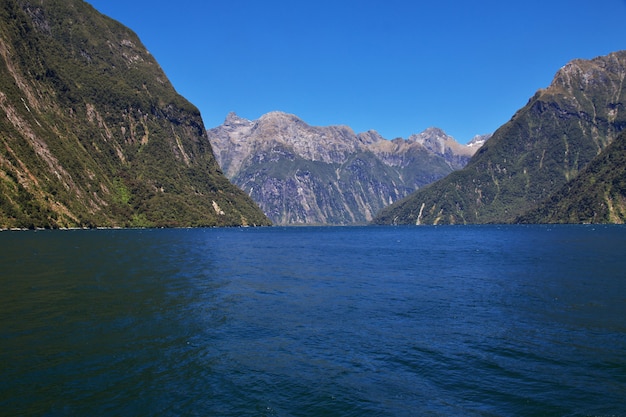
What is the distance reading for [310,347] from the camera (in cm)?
2919

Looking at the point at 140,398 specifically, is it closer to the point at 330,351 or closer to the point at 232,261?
the point at 330,351

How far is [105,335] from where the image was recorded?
30859 mm

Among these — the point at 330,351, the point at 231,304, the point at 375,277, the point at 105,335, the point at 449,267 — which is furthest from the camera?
the point at 449,267

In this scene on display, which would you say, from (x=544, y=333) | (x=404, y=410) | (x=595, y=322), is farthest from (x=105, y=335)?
(x=595, y=322)

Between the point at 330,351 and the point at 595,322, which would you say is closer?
the point at 330,351

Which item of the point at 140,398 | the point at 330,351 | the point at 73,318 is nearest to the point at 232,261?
the point at 73,318

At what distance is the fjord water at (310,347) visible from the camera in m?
20.5

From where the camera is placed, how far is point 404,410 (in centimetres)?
1966

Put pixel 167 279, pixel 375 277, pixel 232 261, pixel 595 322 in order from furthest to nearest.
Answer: pixel 232 261 < pixel 375 277 < pixel 167 279 < pixel 595 322

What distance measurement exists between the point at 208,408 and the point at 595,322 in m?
32.2

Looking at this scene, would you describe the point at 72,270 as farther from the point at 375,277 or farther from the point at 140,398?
the point at 140,398

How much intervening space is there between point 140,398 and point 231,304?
918 inches

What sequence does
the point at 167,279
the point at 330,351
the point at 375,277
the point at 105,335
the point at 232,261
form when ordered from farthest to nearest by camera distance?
the point at 232,261 → the point at 375,277 → the point at 167,279 → the point at 105,335 → the point at 330,351

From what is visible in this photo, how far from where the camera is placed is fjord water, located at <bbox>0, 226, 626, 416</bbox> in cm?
2052
